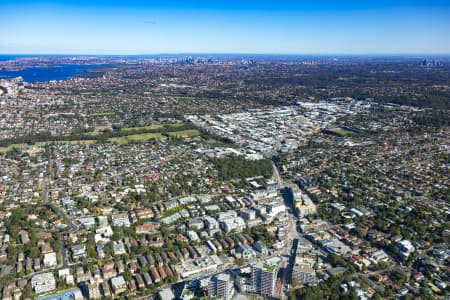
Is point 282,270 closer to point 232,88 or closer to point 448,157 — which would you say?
point 448,157

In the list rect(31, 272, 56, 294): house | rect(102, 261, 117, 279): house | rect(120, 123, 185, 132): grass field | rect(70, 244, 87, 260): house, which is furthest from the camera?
rect(120, 123, 185, 132): grass field

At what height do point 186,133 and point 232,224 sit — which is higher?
point 186,133

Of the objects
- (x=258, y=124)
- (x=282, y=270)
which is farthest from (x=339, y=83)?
(x=282, y=270)

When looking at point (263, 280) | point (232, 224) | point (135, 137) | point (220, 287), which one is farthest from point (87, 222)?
point (135, 137)

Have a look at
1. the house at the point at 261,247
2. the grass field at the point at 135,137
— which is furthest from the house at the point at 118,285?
the grass field at the point at 135,137

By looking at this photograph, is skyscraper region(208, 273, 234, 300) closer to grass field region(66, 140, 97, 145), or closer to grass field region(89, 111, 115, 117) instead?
grass field region(66, 140, 97, 145)

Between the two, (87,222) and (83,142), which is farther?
(83,142)

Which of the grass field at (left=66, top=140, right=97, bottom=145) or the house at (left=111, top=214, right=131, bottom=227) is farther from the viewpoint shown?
the grass field at (left=66, top=140, right=97, bottom=145)

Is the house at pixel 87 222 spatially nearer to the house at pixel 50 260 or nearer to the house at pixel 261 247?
the house at pixel 50 260

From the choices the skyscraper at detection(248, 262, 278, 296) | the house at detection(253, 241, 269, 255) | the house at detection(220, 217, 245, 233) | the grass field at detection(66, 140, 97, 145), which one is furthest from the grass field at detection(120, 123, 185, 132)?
the skyscraper at detection(248, 262, 278, 296)

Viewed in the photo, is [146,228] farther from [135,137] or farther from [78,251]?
[135,137]

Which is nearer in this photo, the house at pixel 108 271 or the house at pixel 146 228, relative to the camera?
the house at pixel 108 271

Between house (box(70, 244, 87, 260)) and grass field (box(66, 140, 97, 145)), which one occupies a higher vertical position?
grass field (box(66, 140, 97, 145))
